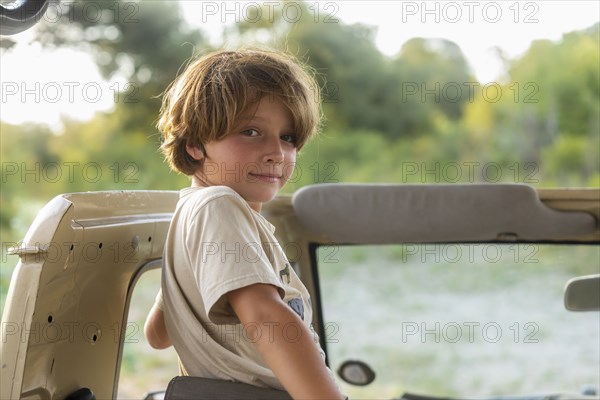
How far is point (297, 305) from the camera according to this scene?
3.93 ft

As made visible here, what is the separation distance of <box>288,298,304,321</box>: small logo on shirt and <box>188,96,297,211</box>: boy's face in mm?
169

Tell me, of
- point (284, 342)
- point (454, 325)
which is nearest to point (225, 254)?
point (284, 342)

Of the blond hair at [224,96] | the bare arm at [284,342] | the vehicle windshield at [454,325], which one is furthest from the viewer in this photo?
the vehicle windshield at [454,325]

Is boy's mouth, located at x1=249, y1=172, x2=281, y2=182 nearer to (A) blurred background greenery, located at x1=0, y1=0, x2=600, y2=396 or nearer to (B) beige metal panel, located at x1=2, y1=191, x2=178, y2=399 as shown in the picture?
(B) beige metal panel, located at x1=2, y1=191, x2=178, y2=399

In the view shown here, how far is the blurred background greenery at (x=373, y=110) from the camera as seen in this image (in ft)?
20.4

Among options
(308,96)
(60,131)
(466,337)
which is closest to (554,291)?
(466,337)

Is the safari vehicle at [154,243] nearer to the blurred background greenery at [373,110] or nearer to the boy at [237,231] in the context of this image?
the boy at [237,231]

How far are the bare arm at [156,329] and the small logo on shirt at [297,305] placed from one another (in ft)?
0.91

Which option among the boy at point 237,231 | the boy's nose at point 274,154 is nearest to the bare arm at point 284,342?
the boy at point 237,231

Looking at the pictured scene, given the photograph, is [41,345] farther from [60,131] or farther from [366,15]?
[366,15]

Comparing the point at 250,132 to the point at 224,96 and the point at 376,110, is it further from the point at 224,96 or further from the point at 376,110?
the point at 376,110

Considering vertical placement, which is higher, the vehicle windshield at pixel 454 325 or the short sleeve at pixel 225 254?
the vehicle windshield at pixel 454 325

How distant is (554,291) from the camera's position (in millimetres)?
6258

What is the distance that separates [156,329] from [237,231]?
38cm
